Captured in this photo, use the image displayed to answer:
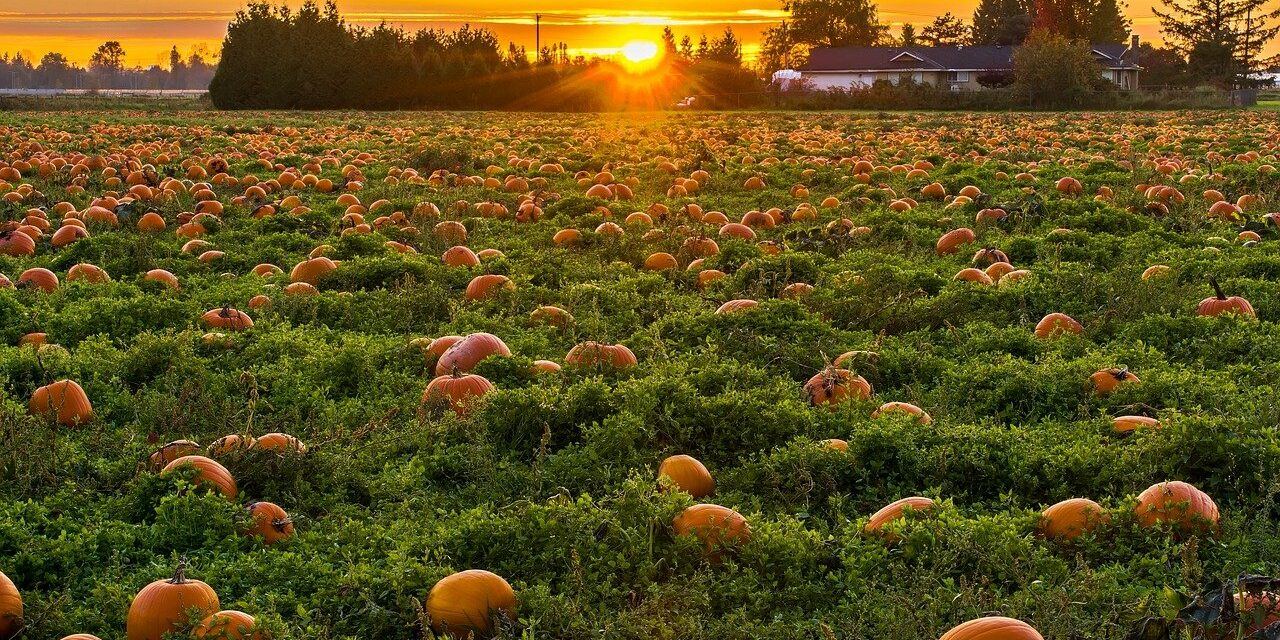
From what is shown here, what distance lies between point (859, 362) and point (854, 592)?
2.38 m

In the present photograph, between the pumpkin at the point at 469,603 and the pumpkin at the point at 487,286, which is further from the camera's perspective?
the pumpkin at the point at 487,286

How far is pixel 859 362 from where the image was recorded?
5609 mm

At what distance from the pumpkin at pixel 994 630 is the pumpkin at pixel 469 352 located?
312 cm

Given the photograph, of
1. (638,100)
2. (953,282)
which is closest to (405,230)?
Answer: (953,282)

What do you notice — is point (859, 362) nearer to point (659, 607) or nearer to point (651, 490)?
point (651, 490)

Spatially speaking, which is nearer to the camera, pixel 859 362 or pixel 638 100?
pixel 859 362

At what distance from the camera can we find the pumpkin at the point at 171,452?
423cm

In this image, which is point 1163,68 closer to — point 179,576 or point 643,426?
point 643,426

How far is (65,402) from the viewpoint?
195 inches

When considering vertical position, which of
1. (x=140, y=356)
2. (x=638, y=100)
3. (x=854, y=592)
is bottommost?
(x=854, y=592)

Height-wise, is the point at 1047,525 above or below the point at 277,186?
below

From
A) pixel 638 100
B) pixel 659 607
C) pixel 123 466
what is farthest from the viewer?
pixel 638 100

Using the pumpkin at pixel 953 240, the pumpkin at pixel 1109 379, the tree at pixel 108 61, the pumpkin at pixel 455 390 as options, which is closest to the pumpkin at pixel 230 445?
the pumpkin at pixel 455 390

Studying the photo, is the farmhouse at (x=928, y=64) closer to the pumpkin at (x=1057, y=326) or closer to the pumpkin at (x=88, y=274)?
the pumpkin at (x=88, y=274)
